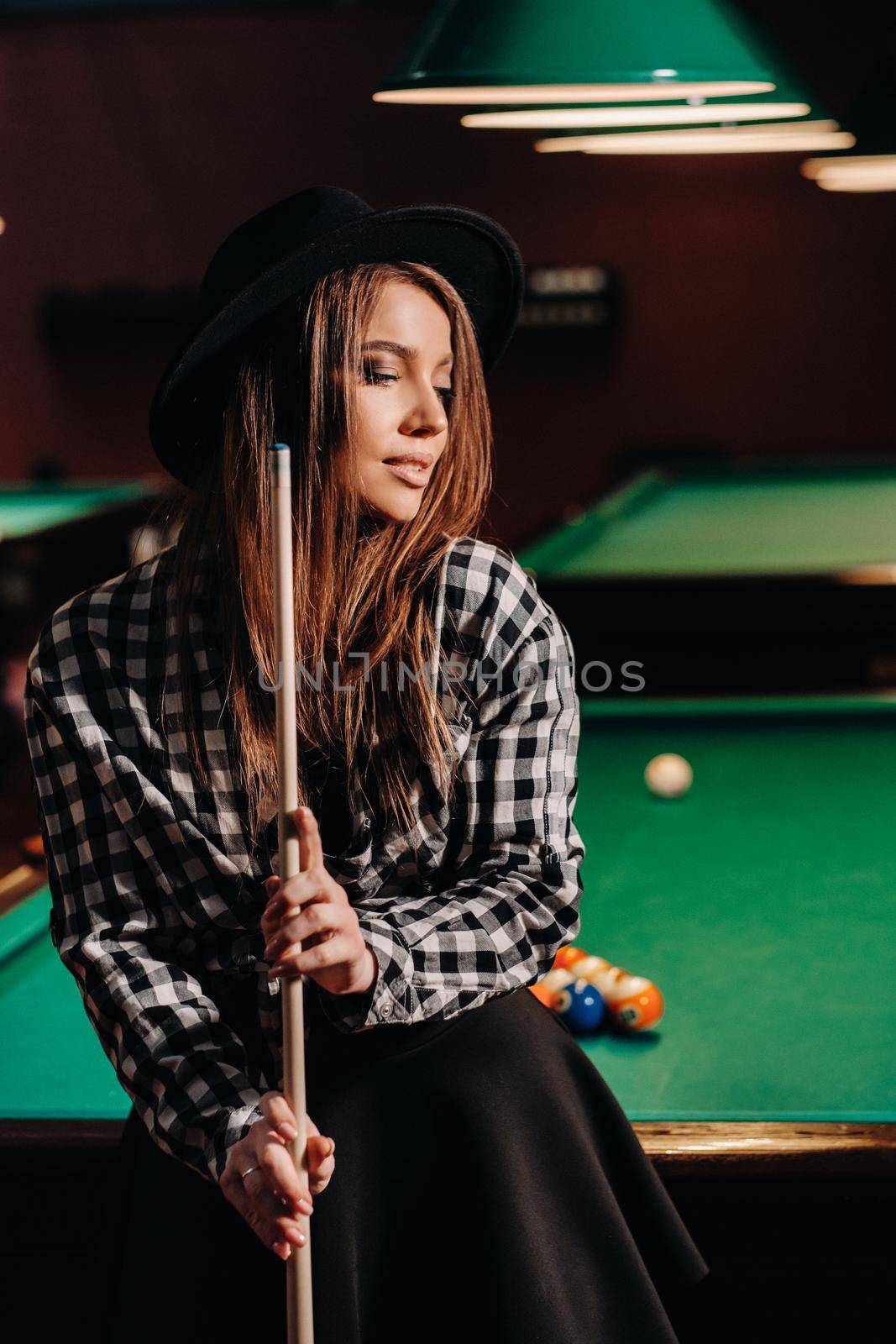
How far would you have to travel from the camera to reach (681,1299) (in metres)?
1.39

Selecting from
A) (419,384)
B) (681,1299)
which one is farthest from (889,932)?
(419,384)

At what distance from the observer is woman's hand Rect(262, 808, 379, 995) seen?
1.06 metres

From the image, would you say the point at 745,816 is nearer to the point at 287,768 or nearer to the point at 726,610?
the point at 726,610

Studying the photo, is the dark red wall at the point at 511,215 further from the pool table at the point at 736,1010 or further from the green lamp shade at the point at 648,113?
the green lamp shade at the point at 648,113

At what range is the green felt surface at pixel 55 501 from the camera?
4.96m

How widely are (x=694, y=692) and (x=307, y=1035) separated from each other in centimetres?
255

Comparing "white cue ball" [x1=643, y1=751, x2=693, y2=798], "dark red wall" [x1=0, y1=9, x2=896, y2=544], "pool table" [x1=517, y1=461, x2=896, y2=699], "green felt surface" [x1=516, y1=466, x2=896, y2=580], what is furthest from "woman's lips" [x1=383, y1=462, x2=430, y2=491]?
"dark red wall" [x1=0, y1=9, x2=896, y2=544]

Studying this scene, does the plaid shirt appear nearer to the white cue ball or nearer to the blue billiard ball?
the blue billiard ball

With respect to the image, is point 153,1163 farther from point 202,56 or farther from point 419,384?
point 202,56

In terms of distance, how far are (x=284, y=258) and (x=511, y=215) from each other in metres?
6.90

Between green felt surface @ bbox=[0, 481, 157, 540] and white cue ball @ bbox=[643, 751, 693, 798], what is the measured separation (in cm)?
267

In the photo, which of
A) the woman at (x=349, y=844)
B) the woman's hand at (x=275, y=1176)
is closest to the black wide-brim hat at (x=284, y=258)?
the woman at (x=349, y=844)

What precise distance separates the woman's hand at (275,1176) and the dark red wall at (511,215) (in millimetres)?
6648

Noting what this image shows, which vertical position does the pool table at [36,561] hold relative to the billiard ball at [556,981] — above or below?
below
